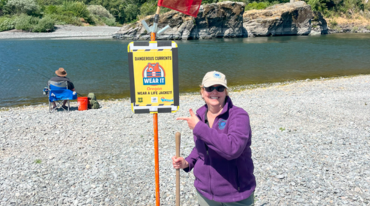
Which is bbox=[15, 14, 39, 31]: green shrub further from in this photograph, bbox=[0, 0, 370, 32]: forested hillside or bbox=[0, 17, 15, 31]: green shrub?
bbox=[0, 17, 15, 31]: green shrub

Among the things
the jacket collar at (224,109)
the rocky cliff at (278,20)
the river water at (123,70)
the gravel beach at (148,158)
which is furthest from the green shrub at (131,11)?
the jacket collar at (224,109)

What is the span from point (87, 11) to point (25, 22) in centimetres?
2105

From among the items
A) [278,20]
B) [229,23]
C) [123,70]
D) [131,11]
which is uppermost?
[131,11]

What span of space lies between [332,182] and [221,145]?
13.7ft

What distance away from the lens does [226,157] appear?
2.61 metres

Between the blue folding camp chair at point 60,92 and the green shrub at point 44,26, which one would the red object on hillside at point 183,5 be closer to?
the blue folding camp chair at point 60,92

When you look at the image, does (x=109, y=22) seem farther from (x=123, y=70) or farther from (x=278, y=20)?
(x=123, y=70)

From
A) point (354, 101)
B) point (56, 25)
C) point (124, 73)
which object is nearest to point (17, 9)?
point (56, 25)

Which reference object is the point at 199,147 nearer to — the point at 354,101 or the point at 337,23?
the point at 354,101

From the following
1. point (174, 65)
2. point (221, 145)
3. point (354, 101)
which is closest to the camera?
point (221, 145)

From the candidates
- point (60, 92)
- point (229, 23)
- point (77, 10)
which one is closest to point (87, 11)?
point (77, 10)

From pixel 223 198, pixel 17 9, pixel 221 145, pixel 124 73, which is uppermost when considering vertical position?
pixel 17 9

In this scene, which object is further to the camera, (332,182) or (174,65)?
(332,182)

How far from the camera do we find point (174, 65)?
A: 360cm
